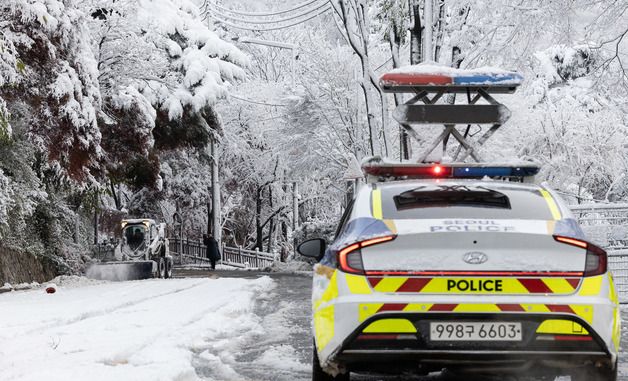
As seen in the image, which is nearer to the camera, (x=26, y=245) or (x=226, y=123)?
(x=26, y=245)

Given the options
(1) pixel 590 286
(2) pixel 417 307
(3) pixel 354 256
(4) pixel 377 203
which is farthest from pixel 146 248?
(1) pixel 590 286

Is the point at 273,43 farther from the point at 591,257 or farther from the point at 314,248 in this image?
the point at 591,257

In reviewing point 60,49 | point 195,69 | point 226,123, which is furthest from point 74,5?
point 226,123

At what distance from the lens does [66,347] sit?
8492 millimetres

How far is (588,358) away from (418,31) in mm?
17235

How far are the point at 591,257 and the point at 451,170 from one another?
5.04 feet

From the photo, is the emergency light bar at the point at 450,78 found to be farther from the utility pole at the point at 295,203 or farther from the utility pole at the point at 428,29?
the utility pole at the point at 295,203

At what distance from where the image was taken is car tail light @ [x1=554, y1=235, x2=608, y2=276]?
5324 millimetres

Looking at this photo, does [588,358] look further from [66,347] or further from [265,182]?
[265,182]

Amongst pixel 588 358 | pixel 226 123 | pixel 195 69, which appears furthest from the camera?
pixel 226 123

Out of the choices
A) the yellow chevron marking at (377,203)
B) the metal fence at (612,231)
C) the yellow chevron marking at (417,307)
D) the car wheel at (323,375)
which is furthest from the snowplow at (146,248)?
the yellow chevron marking at (417,307)

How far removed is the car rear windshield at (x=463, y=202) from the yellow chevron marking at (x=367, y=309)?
605 mm

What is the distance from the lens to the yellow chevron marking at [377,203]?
5.62 m

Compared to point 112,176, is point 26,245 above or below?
below
